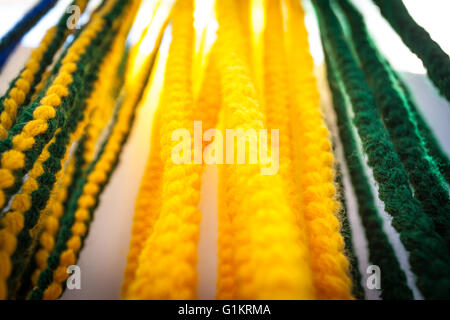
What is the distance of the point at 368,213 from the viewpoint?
1.01 ft

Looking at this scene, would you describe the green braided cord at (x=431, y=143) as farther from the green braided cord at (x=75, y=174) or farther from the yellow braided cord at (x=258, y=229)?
the green braided cord at (x=75, y=174)

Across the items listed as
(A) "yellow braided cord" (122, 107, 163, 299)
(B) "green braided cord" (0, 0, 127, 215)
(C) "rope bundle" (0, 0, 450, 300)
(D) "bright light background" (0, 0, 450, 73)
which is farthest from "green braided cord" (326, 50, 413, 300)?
(B) "green braided cord" (0, 0, 127, 215)

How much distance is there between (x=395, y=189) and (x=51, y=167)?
34 cm

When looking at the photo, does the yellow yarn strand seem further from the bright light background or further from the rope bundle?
the bright light background

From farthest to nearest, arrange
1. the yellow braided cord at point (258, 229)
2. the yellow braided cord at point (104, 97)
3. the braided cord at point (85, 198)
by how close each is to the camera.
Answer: the yellow braided cord at point (104, 97) → the braided cord at point (85, 198) → the yellow braided cord at point (258, 229)

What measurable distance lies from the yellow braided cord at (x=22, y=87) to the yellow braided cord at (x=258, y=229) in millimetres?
233

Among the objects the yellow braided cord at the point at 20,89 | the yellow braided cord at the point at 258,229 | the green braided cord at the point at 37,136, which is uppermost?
the yellow braided cord at the point at 20,89

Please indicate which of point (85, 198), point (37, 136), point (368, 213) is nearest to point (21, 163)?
point (37, 136)

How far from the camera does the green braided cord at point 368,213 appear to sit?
240 millimetres

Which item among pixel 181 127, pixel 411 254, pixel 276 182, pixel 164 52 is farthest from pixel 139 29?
pixel 411 254

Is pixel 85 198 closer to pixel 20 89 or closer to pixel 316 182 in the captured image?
pixel 20 89

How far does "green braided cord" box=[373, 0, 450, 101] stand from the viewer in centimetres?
28

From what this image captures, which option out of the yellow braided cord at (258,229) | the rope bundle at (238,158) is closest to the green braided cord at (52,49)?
the rope bundle at (238,158)

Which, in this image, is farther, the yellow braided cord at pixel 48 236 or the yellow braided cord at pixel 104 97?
the yellow braided cord at pixel 104 97
